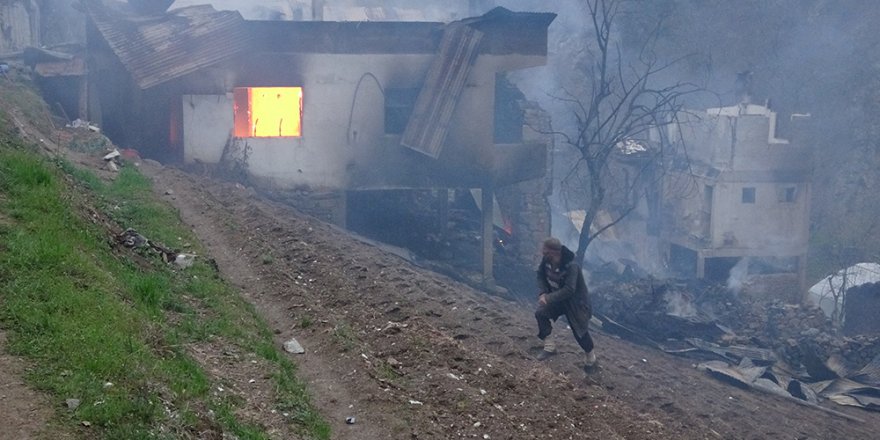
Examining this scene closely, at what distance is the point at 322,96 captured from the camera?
2194 cm

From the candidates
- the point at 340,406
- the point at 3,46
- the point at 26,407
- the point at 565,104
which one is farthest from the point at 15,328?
the point at 565,104

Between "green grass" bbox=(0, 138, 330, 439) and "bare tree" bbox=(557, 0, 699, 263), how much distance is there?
12.1 m

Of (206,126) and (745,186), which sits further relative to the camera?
(745,186)

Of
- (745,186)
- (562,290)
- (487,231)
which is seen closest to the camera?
(562,290)

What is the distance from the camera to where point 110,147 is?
18797 millimetres

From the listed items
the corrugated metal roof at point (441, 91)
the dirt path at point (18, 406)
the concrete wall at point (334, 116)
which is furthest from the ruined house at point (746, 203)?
the dirt path at point (18, 406)

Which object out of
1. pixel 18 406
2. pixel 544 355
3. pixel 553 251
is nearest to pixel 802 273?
pixel 544 355

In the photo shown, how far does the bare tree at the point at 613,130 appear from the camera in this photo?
2022cm

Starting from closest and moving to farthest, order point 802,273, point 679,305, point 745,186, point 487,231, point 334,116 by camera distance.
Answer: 1. point 679,305
2. point 334,116
3. point 487,231
4. point 745,186
5. point 802,273

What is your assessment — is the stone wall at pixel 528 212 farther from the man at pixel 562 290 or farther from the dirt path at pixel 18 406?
the dirt path at pixel 18 406

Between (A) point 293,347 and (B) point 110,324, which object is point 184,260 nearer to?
(A) point 293,347

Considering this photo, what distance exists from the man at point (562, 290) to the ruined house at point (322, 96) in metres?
11.1

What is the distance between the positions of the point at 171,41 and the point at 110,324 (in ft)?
55.5

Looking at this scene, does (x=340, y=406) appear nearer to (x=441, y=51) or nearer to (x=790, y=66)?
(x=441, y=51)
